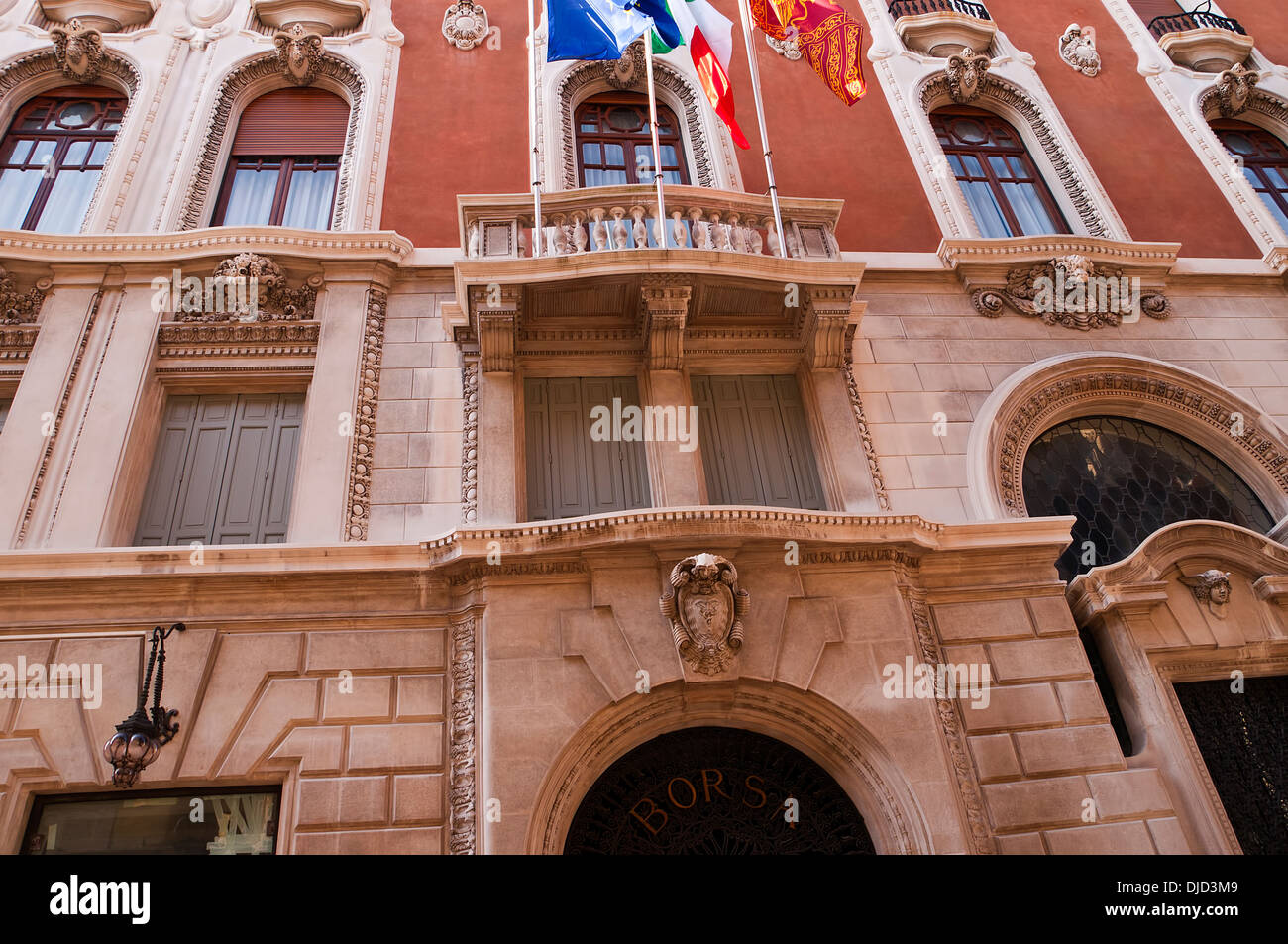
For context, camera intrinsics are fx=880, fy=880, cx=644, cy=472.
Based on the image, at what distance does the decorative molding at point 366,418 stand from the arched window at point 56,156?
4.23m

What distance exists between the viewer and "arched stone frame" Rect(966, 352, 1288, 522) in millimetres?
10219

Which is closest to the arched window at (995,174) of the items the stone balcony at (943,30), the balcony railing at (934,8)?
the stone balcony at (943,30)

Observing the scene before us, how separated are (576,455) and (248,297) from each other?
4218 millimetres

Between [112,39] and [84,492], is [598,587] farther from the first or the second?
[112,39]

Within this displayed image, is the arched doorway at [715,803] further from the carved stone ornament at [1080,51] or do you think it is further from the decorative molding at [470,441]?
the carved stone ornament at [1080,51]

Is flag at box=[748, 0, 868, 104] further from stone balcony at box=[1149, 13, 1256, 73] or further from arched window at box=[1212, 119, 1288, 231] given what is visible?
stone balcony at box=[1149, 13, 1256, 73]

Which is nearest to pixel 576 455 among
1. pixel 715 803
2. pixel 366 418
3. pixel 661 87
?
pixel 366 418

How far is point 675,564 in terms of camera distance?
8.07m

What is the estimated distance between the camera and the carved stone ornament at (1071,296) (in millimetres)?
11297

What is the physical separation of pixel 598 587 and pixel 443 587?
145cm

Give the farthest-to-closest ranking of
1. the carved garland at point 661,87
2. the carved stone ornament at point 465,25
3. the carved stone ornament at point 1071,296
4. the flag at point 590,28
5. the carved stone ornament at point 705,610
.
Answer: the carved stone ornament at point 465,25, the carved garland at point 661,87, the carved stone ornament at point 1071,296, the flag at point 590,28, the carved stone ornament at point 705,610

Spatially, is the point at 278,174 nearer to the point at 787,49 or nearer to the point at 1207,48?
the point at 787,49

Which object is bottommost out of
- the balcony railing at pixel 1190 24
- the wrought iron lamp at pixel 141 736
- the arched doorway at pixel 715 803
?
the arched doorway at pixel 715 803
